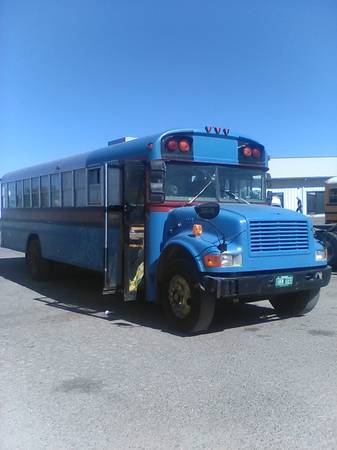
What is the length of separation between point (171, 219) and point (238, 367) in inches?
98.7

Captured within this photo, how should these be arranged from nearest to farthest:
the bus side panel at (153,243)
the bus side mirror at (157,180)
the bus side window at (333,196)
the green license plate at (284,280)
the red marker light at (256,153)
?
the green license plate at (284,280) < the bus side mirror at (157,180) < the bus side panel at (153,243) < the red marker light at (256,153) < the bus side window at (333,196)

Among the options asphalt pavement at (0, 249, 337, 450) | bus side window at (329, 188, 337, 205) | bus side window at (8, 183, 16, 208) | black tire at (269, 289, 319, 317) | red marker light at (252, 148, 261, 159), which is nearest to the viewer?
asphalt pavement at (0, 249, 337, 450)

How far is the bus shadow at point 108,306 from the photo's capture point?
7.41 m

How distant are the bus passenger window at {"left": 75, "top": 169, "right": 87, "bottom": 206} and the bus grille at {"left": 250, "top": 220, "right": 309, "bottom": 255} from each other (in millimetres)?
3641

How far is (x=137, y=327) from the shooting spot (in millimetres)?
7152

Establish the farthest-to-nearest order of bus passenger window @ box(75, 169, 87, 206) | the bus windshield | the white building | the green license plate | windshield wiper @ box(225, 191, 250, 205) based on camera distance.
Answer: the white building, bus passenger window @ box(75, 169, 87, 206), windshield wiper @ box(225, 191, 250, 205), the bus windshield, the green license plate

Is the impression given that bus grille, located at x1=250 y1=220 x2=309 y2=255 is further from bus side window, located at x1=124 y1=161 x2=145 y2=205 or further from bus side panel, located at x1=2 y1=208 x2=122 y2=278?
bus side panel, located at x1=2 y1=208 x2=122 y2=278

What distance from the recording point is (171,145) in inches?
288

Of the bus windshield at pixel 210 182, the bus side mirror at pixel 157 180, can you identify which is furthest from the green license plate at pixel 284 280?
the bus side mirror at pixel 157 180

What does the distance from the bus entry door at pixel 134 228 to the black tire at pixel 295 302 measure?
207cm

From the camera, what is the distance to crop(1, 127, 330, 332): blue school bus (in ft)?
20.8

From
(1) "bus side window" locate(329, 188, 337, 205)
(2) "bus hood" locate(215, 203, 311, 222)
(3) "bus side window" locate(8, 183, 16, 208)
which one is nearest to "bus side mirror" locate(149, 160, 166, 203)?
(2) "bus hood" locate(215, 203, 311, 222)

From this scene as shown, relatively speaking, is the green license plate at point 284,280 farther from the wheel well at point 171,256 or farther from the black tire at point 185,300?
the wheel well at point 171,256

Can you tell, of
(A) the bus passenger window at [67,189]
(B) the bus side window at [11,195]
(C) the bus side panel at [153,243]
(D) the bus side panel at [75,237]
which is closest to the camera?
(C) the bus side panel at [153,243]
